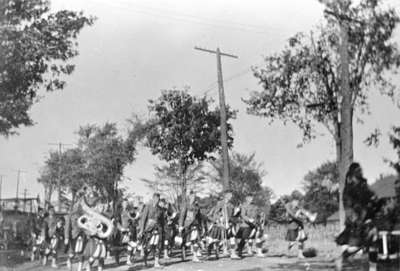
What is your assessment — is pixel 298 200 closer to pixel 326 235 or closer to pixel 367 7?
pixel 326 235

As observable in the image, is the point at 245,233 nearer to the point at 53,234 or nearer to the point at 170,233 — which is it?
the point at 170,233

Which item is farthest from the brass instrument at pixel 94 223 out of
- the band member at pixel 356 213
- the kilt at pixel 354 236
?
the kilt at pixel 354 236

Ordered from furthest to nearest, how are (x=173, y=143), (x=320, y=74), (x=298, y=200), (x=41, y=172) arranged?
(x=41, y=172)
(x=173, y=143)
(x=320, y=74)
(x=298, y=200)

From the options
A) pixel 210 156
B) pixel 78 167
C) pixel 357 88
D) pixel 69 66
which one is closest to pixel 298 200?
pixel 357 88

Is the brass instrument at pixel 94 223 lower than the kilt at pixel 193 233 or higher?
higher

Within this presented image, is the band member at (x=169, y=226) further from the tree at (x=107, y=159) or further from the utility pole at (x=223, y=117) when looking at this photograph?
the tree at (x=107, y=159)

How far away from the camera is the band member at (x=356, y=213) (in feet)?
34.0

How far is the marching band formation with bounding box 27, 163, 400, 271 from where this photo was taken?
10.5m

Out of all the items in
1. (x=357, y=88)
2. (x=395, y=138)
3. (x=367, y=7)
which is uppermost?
(x=367, y=7)

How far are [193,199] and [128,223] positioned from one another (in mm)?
3002

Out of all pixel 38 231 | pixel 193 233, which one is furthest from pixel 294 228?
pixel 38 231

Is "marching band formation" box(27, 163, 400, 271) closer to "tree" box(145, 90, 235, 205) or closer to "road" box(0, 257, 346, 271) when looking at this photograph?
"road" box(0, 257, 346, 271)

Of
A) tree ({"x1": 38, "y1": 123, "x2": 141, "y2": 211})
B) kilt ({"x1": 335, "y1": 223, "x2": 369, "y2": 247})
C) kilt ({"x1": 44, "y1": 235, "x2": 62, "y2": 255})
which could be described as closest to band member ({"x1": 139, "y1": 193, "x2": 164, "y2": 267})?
kilt ({"x1": 44, "y1": 235, "x2": 62, "y2": 255})

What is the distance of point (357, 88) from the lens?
21.1 meters
